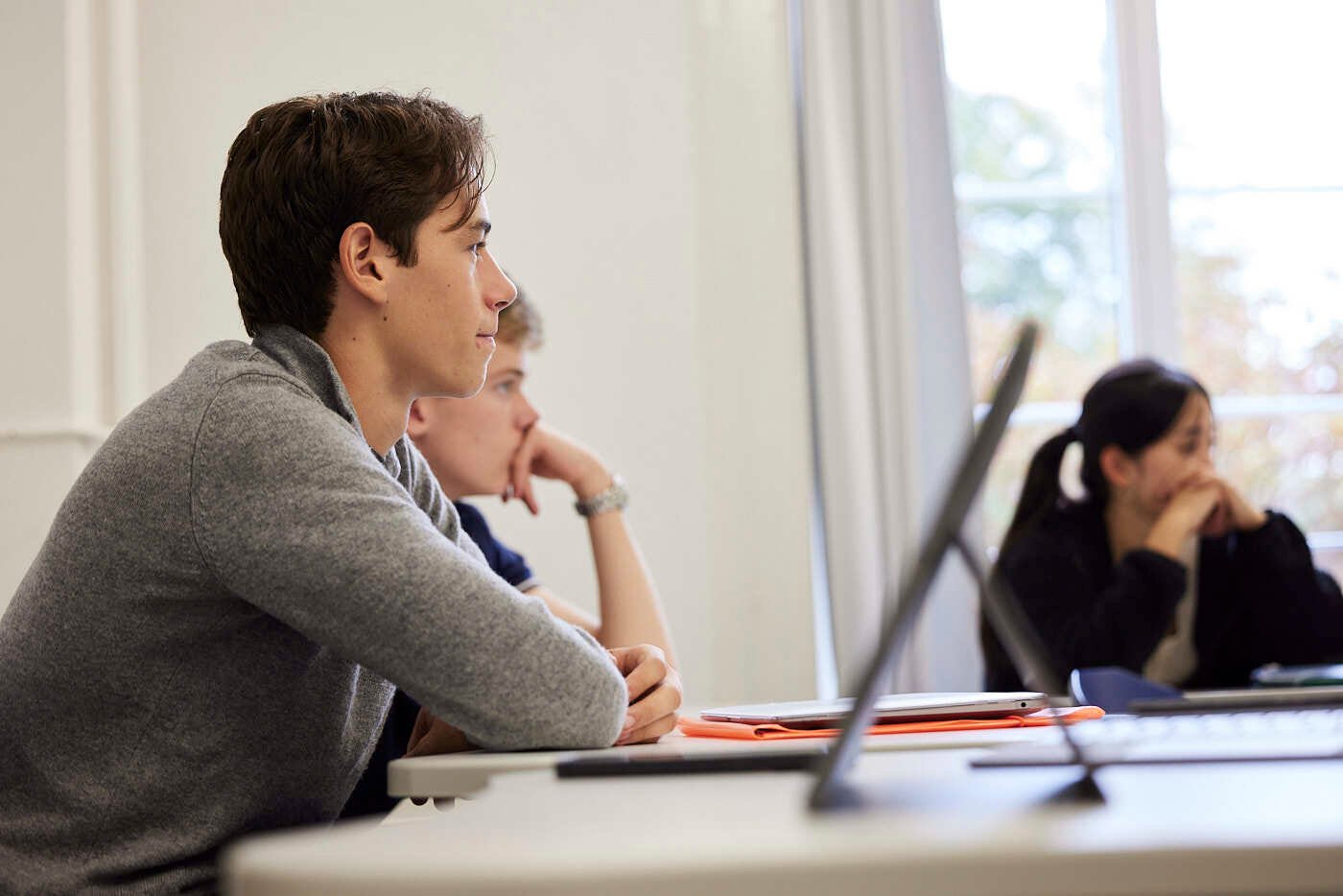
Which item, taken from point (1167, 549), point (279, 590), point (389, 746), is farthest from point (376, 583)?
point (1167, 549)

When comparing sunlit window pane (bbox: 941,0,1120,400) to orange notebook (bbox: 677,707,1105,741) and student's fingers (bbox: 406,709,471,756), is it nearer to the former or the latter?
orange notebook (bbox: 677,707,1105,741)

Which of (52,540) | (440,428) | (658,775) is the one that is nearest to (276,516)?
(52,540)

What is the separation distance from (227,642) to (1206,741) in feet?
2.46

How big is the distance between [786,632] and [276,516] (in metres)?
2.49

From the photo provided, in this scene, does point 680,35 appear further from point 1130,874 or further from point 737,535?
point 1130,874

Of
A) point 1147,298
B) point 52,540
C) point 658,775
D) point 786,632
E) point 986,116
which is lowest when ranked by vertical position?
point 786,632

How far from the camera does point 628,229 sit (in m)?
3.42

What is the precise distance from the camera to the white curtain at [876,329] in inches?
131

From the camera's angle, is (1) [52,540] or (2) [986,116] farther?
(2) [986,116]

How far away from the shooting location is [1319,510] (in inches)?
145

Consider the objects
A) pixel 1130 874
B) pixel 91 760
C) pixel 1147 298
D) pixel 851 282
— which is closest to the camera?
pixel 1130 874

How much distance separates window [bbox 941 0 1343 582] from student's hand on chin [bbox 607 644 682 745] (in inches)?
101

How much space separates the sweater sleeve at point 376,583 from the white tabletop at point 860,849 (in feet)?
1.20

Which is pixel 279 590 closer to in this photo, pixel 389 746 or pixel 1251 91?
pixel 389 746
